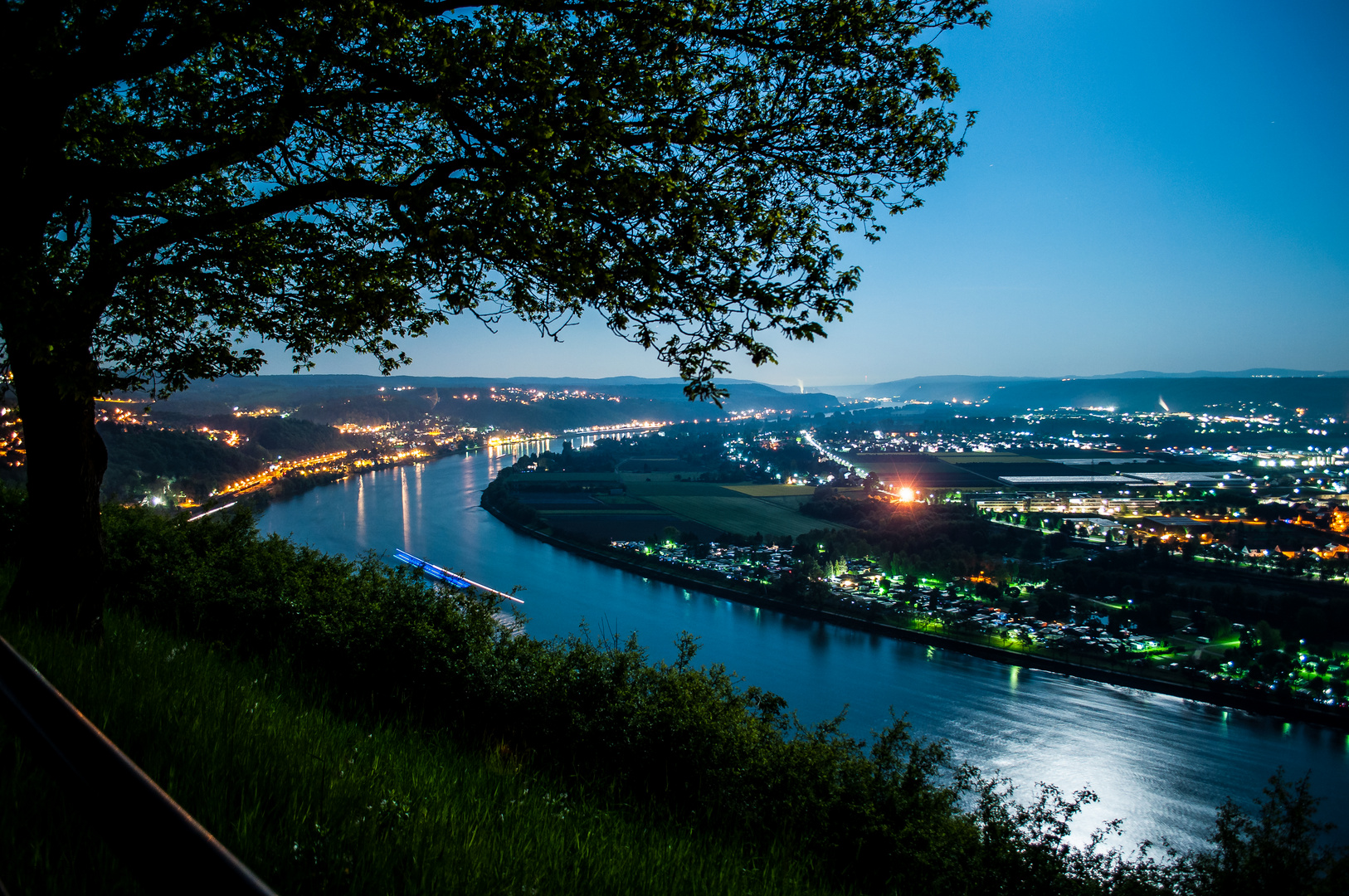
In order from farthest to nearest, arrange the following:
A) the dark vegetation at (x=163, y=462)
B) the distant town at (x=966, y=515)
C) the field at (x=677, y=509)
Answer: the field at (x=677, y=509), the dark vegetation at (x=163, y=462), the distant town at (x=966, y=515)

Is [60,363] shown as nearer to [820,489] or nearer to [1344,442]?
[820,489]

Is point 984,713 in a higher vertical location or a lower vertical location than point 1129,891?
lower

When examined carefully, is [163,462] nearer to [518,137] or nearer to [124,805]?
[518,137]

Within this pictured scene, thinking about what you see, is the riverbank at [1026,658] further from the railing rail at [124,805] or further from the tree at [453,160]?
the railing rail at [124,805]

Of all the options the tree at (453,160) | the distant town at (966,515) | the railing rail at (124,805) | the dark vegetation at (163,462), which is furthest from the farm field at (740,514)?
the railing rail at (124,805)

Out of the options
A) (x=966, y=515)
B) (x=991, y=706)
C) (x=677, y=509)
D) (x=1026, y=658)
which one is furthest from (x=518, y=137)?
(x=677, y=509)

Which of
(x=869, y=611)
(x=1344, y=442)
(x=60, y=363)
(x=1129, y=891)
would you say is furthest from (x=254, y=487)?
(x=1344, y=442)
